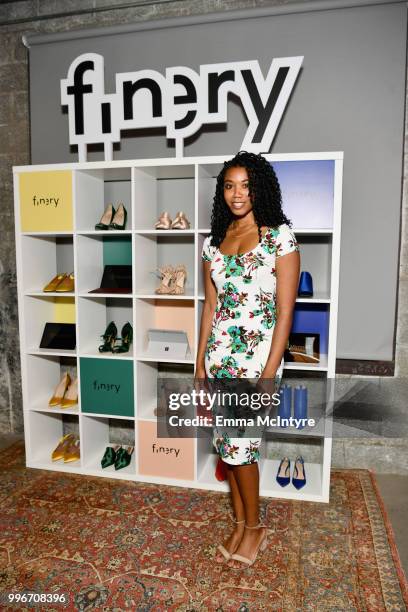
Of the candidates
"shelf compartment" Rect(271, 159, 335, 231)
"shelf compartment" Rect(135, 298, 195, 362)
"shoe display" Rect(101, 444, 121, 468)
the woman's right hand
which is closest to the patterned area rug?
"shoe display" Rect(101, 444, 121, 468)

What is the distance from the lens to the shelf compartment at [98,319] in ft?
10.1

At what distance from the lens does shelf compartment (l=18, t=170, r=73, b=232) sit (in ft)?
9.81

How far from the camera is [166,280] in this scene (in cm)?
297

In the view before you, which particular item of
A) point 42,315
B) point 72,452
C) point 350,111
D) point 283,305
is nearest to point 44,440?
point 72,452

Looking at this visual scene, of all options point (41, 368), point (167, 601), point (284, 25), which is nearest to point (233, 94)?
point (284, 25)

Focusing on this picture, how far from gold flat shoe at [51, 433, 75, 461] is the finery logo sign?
199 cm

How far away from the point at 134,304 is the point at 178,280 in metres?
0.32

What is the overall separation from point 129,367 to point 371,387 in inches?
64.7

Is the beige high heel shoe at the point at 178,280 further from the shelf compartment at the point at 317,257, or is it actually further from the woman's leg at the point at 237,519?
the woman's leg at the point at 237,519

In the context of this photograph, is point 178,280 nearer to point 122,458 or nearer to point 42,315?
point 42,315

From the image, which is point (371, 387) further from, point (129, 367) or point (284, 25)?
Answer: point (284, 25)

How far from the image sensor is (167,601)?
1.99 metres

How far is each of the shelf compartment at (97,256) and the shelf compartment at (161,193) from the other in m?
Result: 0.31

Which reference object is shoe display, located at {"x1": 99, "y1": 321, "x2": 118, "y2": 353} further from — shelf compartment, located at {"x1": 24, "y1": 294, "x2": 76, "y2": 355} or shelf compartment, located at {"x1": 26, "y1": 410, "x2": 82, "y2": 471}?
shelf compartment, located at {"x1": 26, "y1": 410, "x2": 82, "y2": 471}
